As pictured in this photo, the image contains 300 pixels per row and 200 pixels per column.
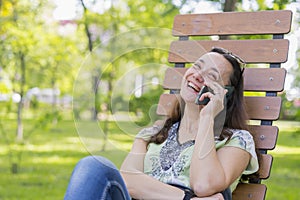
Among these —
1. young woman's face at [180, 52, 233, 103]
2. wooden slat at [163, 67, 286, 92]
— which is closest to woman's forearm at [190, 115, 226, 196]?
young woman's face at [180, 52, 233, 103]

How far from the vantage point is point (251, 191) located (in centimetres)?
206

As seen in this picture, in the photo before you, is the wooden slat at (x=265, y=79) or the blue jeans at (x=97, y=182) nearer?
the blue jeans at (x=97, y=182)

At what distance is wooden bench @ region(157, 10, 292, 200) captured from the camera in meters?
2.05

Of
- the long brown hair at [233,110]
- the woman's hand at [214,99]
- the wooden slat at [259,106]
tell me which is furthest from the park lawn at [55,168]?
the woman's hand at [214,99]

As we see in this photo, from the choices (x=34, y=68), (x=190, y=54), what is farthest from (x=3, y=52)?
(x=190, y=54)

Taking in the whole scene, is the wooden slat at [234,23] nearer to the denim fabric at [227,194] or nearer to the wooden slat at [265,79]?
the wooden slat at [265,79]

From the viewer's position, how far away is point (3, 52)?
525cm

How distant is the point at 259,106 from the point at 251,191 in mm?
336

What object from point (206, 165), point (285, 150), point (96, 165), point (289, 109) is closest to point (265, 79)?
point (206, 165)

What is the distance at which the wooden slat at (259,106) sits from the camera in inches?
83.6

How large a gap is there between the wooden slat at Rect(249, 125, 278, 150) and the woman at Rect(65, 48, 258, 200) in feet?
0.57

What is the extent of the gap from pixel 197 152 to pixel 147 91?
0.87 feet

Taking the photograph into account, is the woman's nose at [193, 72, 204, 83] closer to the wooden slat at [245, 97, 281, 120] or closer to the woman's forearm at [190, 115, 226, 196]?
the woman's forearm at [190, 115, 226, 196]

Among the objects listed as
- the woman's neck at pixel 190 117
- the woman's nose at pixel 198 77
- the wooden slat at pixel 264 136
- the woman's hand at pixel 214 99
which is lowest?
the wooden slat at pixel 264 136
